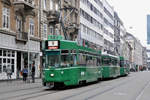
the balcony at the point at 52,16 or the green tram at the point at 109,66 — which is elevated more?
the balcony at the point at 52,16

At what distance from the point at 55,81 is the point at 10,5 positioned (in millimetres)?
14496

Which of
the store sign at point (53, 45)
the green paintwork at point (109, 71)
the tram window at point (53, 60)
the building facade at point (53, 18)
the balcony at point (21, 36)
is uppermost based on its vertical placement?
the building facade at point (53, 18)

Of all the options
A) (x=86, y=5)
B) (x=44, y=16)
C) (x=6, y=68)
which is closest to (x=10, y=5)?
(x=6, y=68)

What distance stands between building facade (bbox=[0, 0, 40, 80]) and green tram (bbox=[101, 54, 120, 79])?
7.62 metres

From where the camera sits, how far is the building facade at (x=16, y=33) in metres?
29.0

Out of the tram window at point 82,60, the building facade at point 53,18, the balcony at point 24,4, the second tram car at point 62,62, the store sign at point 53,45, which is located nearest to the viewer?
the second tram car at point 62,62

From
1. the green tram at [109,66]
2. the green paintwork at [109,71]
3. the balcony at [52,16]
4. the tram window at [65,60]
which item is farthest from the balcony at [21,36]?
the tram window at [65,60]

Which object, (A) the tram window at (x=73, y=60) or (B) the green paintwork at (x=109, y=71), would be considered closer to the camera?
(A) the tram window at (x=73, y=60)

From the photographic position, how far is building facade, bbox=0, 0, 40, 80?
29031 mm

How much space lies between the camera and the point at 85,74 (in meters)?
21.7

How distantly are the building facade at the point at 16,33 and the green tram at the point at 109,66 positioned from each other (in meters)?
7.62

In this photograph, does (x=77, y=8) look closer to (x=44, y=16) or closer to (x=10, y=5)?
(x=44, y=16)

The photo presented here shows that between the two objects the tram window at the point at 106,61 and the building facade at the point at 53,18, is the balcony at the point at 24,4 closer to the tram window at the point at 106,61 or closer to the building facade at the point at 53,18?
the building facade at the point at 53,18

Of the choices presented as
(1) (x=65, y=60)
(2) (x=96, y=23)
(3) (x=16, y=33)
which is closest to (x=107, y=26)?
(2) (x=96, y=23)
